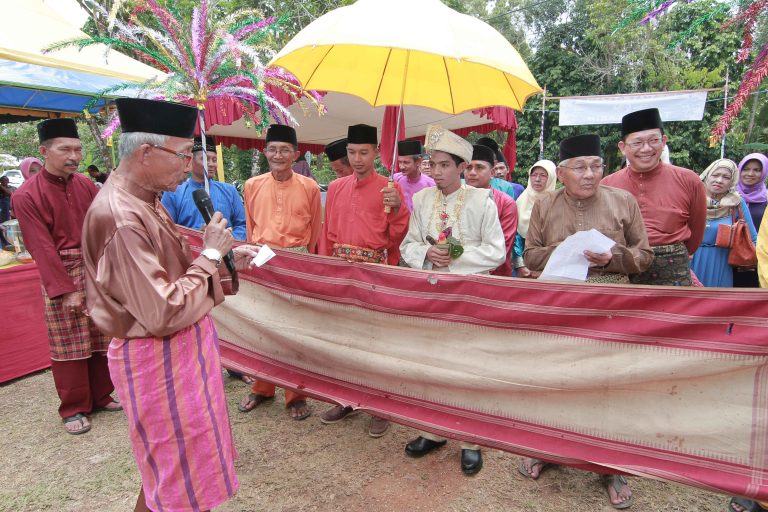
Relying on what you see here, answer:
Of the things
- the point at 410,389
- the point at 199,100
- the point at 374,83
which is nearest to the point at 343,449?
the point at 410,389

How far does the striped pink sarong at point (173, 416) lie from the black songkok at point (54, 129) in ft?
7.41

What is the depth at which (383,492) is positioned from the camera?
262 cm

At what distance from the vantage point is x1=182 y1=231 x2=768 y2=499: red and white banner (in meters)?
1.88

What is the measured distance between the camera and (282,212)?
374 cm

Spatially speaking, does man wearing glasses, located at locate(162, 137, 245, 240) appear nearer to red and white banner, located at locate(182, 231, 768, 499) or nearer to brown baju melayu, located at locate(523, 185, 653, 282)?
red and white banner, located at locate(182, 231, 768, 499)

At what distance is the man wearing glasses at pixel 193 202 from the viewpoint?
3.92m

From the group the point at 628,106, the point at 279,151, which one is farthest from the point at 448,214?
the point at 628,106

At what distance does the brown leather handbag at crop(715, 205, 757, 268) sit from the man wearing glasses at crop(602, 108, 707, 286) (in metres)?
1.00

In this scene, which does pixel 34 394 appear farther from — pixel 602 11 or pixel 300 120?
pixel 602 11

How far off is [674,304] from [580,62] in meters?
18.0

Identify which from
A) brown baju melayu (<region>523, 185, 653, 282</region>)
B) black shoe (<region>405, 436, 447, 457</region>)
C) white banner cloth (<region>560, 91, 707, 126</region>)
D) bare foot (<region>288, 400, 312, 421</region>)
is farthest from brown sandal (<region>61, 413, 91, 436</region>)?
white banner cloth (<region>560, 91, 707, 126</region>)

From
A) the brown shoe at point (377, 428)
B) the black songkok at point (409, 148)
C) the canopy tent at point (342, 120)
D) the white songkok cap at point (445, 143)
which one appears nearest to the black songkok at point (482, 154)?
the canopy tent at point (342, 120)

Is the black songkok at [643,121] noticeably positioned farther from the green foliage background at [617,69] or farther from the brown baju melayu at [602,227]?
the green foliage background at [617,69]

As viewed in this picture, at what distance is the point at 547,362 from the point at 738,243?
8.77ft
